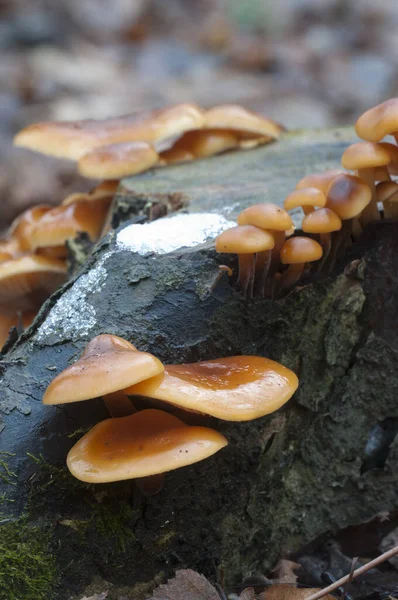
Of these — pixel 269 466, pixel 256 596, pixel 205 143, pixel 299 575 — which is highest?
pixel 205 143

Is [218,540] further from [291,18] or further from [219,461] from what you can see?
[291,18]

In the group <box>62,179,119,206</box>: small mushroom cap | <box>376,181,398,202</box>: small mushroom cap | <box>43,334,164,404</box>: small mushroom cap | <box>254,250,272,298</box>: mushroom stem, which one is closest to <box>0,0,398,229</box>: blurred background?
<box>62,179,119,206</box>: small mushroom cap

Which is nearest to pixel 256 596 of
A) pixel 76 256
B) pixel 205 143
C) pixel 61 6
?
pixel 76 256

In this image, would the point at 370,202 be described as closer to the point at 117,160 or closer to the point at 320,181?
the point at 320,181

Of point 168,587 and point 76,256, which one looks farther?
point 76,256

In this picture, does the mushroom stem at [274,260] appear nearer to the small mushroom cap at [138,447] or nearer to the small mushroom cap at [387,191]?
the small mushroom cap at [387,191]

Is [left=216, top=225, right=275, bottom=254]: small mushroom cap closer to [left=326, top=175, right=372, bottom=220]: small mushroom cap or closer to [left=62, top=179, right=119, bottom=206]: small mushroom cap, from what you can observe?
[left=326, top=175, right=372, bottom=220]: small mushroom cap
